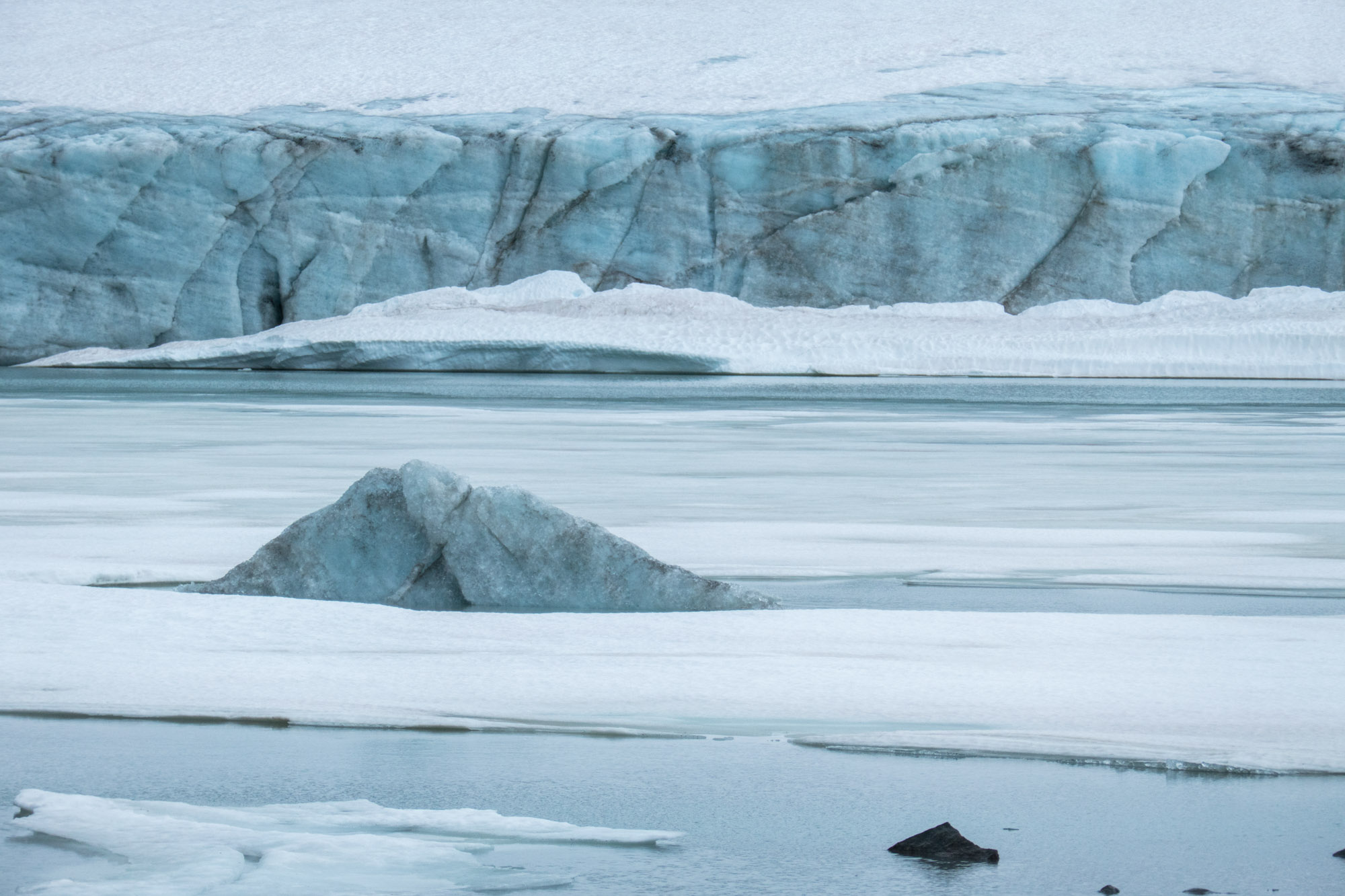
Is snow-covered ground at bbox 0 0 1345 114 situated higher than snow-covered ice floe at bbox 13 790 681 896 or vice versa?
snow-covered ground at bbox 0 0 1345 114

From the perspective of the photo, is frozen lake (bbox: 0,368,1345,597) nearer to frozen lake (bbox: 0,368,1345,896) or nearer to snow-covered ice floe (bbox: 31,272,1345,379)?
frozen lake (bbox: 0,368,1345,896)

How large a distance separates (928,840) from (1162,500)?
3.36 metres

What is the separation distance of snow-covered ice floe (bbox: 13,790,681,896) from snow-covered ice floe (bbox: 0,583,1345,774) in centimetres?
40

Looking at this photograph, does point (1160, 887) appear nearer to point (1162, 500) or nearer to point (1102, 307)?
point (1162, 500)

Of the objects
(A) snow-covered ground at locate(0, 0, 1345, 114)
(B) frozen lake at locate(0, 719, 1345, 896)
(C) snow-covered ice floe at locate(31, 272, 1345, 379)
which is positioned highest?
(A) snow-covered ground at locate(0, 0, 1345, 114)

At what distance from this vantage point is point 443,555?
3.13m

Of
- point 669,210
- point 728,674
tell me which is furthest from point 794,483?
point 669,210

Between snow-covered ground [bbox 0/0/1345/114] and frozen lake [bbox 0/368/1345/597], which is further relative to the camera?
snow-covered ground [bbox 0/0/1345/114]

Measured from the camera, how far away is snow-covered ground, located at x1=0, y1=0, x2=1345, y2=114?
19094 mm

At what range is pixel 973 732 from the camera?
198 centimetres

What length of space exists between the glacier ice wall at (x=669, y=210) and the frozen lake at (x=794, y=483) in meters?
6.04

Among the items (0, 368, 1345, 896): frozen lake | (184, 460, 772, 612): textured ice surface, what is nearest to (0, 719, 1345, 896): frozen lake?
(0, 368, 1345, 896): frozen lake

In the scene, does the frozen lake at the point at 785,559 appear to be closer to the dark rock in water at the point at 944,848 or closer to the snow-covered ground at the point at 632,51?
the dark rock in water at the point at 944,848

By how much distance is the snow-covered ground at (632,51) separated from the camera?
62.6 feet
